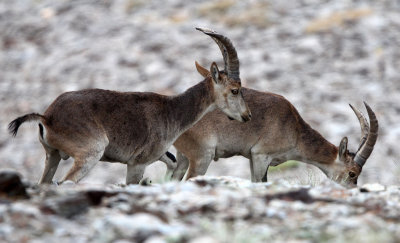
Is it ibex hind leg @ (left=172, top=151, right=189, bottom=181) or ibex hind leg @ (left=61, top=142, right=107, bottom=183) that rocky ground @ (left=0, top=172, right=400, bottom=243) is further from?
ibex hind leg @ (left=172, top=151, right=189, bottom=181)

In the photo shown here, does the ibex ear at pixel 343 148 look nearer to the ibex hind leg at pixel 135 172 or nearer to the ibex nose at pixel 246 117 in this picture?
the ibex nose at pixel 246 117

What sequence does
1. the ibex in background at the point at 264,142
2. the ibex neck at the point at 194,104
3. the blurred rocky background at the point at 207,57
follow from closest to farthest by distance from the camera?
the ibex neck at the point at 194,104, the ibex in background at the point at 264,142, the blurred rocky background at the point at 207,57

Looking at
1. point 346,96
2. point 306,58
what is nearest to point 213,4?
point 306,58

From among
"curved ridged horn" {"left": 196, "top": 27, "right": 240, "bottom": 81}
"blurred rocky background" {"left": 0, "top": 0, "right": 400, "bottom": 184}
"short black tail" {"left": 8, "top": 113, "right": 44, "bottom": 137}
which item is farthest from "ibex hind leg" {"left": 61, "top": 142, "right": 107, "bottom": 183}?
"blurred rocky background" {"left": 0, "top": 0, "right": 400, "bottom": 184}

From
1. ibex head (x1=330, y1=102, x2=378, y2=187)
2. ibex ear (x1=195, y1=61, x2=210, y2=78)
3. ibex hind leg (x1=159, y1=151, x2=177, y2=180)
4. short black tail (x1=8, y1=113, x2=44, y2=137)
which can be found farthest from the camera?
ibex head (x1=330, y1=102, x2=378, y2=187)

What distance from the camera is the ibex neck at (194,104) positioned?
11.2 metres

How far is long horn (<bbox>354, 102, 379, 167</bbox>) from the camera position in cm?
1211

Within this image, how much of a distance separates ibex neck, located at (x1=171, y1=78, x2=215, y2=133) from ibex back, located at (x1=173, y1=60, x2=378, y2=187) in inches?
19.9

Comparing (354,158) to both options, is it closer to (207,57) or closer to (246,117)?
(246,117)

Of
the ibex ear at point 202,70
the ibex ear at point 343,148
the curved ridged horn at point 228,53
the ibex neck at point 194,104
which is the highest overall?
the curved ridged horn at point 228,53

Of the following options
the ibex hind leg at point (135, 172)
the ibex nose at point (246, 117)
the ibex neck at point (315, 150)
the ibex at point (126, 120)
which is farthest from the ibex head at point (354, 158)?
the ibex hind leg at point (135, 172)

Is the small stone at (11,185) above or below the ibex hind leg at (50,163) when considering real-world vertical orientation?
above

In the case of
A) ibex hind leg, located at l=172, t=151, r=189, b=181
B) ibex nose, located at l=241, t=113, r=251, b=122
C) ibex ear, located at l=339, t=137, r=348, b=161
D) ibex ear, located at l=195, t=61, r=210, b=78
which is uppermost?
ibex ear, located at l=195, t=61, r=210, b=78

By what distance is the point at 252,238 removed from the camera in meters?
5.46
